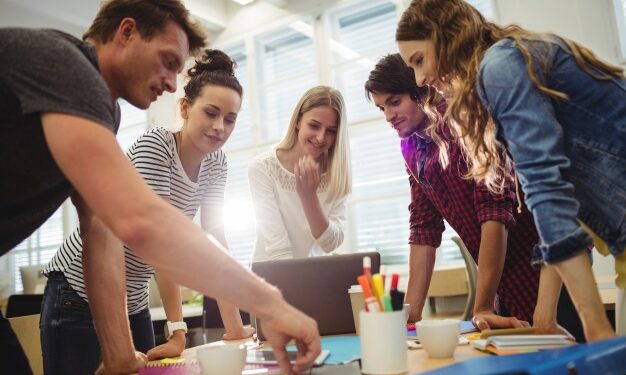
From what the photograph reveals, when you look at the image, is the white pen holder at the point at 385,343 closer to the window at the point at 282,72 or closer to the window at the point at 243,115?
the window at the point at 282,72

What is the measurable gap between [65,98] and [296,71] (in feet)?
17.4

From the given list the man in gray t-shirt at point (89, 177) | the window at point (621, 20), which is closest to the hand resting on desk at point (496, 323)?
the man in gray t-shirt at point (89, 177)

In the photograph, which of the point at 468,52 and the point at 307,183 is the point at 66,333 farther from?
the point at 468,52

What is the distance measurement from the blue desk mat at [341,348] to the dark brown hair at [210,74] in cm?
87

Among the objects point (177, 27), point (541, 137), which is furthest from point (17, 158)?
point (541, 137)

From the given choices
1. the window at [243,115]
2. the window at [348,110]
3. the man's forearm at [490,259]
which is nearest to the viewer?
the man's forearm at [490,259]

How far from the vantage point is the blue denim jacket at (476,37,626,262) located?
0.85m

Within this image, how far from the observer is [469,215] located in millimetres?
1554

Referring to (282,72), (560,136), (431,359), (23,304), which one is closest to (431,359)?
(431,359)

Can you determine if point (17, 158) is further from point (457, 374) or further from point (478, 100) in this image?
point (478, 100)

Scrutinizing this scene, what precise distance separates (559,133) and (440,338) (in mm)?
394

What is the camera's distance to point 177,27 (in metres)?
1.05

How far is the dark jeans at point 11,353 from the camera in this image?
92 cm

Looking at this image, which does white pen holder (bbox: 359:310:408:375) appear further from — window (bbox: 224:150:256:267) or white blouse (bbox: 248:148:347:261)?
window (bbox: 224:150:256:267)
